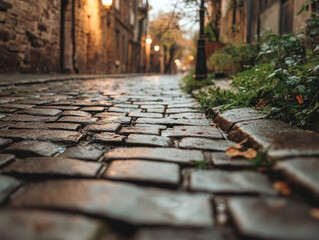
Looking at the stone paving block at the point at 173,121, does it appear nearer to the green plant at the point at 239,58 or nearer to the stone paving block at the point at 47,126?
the stone paving block at the point at 47,126

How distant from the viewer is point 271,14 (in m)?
7.99

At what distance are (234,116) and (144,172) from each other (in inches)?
53.2

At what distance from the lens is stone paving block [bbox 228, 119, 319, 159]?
1.38 metres

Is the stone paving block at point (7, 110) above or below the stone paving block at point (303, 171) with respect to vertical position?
above

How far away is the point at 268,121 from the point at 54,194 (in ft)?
5.36

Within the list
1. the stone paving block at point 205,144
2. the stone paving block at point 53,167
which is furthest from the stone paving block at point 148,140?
the stone paving block at point 53,167

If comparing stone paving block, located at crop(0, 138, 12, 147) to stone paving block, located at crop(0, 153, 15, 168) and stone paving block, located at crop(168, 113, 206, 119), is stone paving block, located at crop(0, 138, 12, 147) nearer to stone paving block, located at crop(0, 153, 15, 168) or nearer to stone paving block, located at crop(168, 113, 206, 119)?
stone paving block, located at crop(0, 153, 15, 168)

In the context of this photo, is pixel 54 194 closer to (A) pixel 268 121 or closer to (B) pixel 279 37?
(A) pixel 268 121

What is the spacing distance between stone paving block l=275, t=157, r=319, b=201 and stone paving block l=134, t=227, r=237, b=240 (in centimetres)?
38

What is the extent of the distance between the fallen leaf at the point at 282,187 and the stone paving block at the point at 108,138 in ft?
3.53

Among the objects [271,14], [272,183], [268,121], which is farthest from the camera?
[271,14]

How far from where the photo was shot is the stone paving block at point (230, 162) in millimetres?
1426

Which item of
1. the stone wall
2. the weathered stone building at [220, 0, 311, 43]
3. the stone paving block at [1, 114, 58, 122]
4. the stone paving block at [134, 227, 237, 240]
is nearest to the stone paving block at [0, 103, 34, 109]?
the stone paving block at [1, 114, 58, 122]

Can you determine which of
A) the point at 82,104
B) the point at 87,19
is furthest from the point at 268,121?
the point at 87,19
